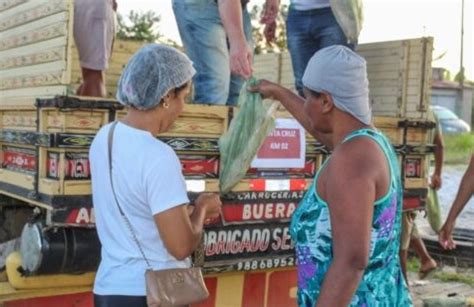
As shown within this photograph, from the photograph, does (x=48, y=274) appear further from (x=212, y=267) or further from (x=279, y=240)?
(x=279, y=240)

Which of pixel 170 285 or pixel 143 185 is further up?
pixel 143 185

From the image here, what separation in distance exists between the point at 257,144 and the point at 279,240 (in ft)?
1.97

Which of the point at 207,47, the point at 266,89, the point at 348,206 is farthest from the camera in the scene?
the point at 207,47

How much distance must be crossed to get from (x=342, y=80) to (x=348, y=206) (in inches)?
16.0

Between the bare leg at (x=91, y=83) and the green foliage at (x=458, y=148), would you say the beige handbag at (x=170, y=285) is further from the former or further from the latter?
the green foliage at (x=458, y=148)

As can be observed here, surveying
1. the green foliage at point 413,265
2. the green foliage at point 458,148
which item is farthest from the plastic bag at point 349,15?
the green foliage at point 458,148

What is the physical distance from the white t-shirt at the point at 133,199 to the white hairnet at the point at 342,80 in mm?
563

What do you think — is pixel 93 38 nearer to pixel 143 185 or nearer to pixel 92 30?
pixel 92 30

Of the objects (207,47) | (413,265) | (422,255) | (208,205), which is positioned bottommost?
(413,265)

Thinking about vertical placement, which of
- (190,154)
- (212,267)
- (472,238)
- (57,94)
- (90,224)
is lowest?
(472,238)

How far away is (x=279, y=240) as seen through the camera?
Answer: 3.93 m

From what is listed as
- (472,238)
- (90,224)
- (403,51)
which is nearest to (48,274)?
(90,224)

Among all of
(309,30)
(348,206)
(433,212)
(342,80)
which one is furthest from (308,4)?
(433,212)

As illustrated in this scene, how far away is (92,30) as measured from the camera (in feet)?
13.4
